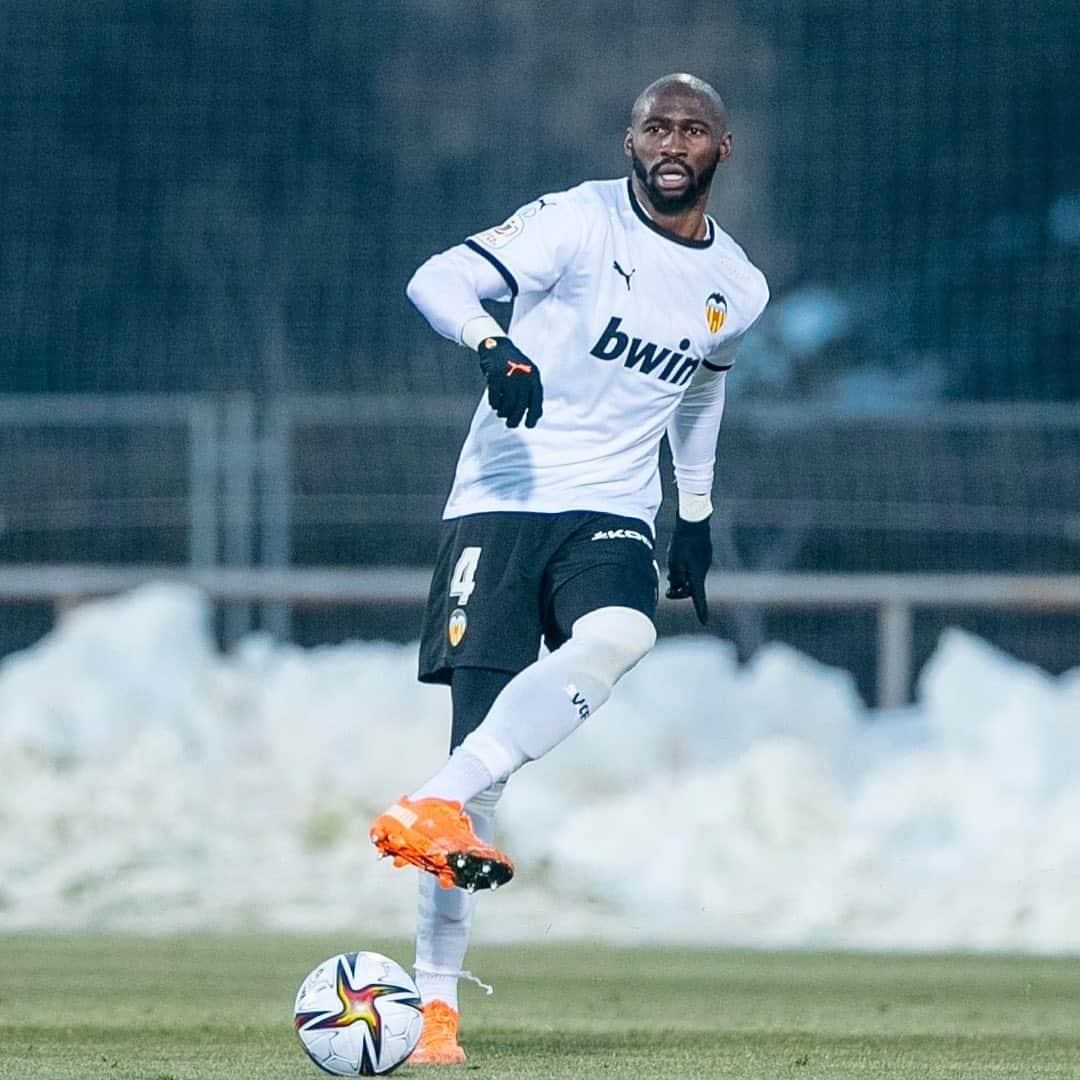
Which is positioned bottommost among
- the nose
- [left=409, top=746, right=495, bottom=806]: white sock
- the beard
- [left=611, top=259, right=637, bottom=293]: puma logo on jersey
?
[left=409, top=746, right=495, bottom=806]: white sock

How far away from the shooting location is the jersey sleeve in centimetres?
542

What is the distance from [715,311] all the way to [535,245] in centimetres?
48

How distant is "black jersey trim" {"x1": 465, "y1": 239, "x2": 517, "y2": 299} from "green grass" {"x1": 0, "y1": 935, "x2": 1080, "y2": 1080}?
5.50 ft

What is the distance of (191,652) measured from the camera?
11.3 metres

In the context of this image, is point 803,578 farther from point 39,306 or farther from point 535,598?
point 535,598

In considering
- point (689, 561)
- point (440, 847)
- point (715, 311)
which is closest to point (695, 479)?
point (689, 561)

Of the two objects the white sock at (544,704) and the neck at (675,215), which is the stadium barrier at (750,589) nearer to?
the neck at (675,215)

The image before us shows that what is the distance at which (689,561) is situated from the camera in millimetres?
6066

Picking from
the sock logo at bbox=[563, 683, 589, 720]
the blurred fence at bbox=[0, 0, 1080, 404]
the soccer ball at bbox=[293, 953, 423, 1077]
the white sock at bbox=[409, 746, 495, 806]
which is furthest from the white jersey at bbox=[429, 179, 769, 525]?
the blurred fence at bbox=[0, 0, 1080, 404]

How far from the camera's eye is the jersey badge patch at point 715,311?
5641 millimetres

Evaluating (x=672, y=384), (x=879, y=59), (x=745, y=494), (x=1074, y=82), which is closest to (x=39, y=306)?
(x=745, y=494)

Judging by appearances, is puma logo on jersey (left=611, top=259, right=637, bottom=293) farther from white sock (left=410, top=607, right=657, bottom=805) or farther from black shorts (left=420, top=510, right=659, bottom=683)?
white sock (left=410, top=607, right=657, bottom=805)

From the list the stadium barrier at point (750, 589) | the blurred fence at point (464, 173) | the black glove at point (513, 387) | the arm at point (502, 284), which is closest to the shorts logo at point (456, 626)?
the arm at point (502, 284)

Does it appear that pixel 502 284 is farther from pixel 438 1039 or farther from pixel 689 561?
pixel 438 1039
